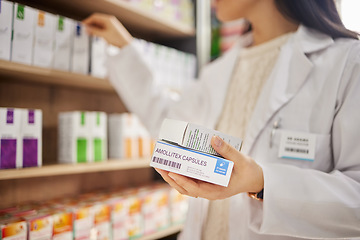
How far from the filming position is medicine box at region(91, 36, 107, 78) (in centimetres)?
144

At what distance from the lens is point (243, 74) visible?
1348mm

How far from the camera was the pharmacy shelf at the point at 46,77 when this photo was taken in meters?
1.16

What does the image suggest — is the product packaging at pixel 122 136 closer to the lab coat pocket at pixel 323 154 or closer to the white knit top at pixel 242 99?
the white knit top at pixel 242 99

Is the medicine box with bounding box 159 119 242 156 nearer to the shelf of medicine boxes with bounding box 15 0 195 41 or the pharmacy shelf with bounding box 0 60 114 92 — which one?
the pharmacy shelf with bounding box 0 60 114 92

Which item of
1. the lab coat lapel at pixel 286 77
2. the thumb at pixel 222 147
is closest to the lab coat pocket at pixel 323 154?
the lab coat lapel at pixel 286 77

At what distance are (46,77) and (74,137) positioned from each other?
0.99ft

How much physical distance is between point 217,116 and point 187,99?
0.84 ft

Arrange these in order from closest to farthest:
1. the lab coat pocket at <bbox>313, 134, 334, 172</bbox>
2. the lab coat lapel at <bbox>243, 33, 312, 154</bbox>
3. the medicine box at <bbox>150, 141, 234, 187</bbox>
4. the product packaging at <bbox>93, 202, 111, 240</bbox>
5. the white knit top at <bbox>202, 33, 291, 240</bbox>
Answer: the medicine box at <bbox>150, 141, 234, 187</bbox>, the lab coat pocket at <bbox>313, 134, 334, 172</bbox>, the lab coat lapel at <bbox>243, 33, 312, 154</bbox>, the white knit top at <bbox>202, 33, 291, 240</bbox>, the product packaging at <bbox>93, 202, 111, 240</bbox>

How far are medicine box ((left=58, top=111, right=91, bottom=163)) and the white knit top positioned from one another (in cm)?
62

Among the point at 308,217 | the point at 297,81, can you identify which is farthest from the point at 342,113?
the point at 308,217

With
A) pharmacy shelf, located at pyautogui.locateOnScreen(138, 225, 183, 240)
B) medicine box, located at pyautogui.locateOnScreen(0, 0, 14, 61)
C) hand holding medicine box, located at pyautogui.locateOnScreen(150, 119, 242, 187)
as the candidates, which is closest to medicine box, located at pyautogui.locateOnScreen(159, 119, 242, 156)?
hand holding medicine box, located at pyautogui.locateOnScreen(150, 119, 242, 187)

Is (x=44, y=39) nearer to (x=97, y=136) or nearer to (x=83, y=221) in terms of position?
(x=97, y=136)

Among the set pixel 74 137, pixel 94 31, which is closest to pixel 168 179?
pixel 74 137

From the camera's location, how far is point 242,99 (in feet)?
4.17
